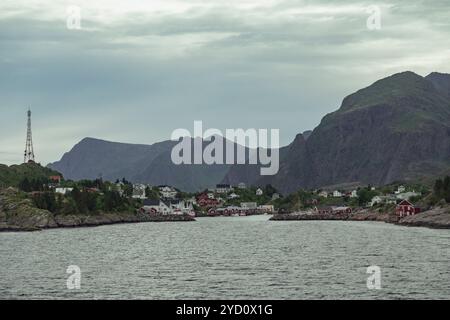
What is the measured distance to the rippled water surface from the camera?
221 feet

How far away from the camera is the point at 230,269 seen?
87.6 m

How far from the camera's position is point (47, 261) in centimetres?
10062

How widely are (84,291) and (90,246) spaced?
204 feet

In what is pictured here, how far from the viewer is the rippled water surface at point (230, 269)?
67375mm

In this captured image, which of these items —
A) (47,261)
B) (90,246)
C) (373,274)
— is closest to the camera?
(373,274)
